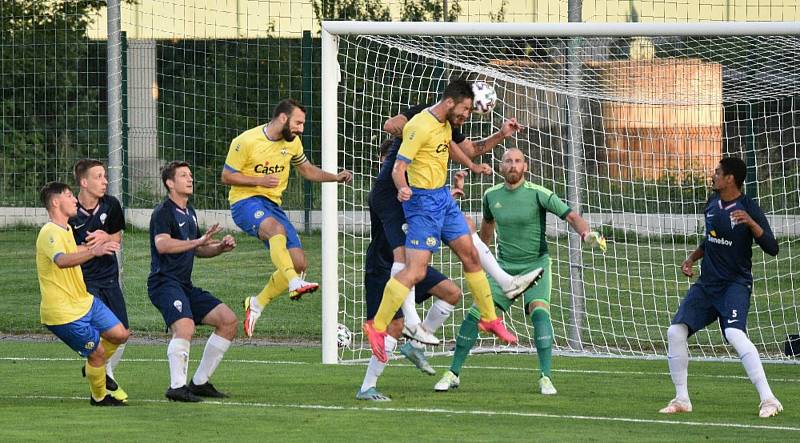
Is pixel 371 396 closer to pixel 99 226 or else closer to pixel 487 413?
pixel 487 413

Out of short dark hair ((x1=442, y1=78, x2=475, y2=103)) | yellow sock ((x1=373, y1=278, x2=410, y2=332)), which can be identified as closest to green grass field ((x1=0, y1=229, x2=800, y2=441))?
yellow sock ((x1=373, y1=278, x2=410, y2=332))

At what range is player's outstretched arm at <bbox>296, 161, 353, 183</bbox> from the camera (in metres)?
11.8

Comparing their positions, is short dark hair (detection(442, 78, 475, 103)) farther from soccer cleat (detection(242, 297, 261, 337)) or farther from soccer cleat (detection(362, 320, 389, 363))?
soccer cleat (detection(242, 297, 261, 337))

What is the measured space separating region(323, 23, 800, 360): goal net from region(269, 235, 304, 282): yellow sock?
1657 millimetres

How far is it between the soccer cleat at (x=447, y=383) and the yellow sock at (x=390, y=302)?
115 cm

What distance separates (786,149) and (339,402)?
23.8 feet

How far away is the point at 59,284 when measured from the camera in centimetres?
1005

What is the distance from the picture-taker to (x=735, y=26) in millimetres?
13000

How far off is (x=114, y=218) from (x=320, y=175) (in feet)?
6.23

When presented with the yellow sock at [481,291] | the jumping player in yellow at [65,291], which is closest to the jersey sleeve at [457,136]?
the yellow sock at [481,291]

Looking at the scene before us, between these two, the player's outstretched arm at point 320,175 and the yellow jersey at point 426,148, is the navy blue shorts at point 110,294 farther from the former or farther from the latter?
the yellow jersey at point 426,148

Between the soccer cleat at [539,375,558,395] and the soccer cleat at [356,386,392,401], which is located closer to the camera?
the soccer cleat at [356,386,392,401]

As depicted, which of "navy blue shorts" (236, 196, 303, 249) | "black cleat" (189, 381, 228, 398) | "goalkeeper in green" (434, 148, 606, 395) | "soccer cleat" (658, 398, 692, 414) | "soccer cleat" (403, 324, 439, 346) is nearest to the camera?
"soccer cleat" (658, 398, 692, 414)

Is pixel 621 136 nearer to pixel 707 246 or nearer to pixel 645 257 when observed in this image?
pixel 645 257
